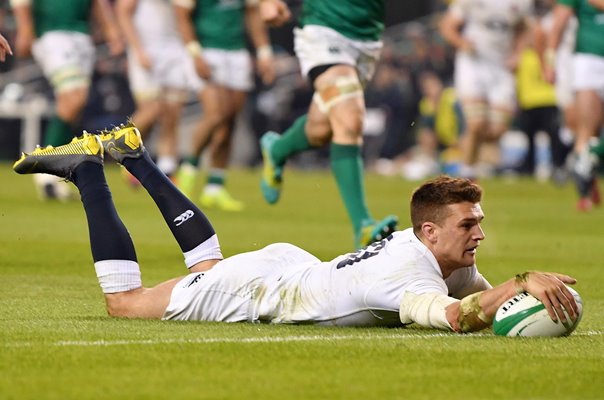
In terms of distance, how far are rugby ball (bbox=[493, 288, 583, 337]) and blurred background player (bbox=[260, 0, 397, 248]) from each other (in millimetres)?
4172

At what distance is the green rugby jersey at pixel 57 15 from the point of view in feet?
55.5

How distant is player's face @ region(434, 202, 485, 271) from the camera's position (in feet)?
21.5

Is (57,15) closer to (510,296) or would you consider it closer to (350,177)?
(350,177)

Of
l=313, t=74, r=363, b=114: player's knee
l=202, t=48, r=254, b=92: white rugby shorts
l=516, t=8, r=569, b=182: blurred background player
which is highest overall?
l=313, t=74, r=363, b=114: player's knee

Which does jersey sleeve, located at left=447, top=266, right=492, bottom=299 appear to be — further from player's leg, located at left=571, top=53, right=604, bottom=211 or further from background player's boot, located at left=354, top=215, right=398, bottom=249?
player's leg, located at left=571, top=53, right=604, bottom=211

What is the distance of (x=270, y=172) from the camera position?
13.0m

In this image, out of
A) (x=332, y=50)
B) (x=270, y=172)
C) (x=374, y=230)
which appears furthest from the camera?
(x=270, y=172)

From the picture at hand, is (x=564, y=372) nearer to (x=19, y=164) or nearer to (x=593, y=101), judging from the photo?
(x=19, y=164)

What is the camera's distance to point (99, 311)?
7445mm

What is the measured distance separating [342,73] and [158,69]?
891 centimetres

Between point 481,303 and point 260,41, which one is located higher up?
point 260,41

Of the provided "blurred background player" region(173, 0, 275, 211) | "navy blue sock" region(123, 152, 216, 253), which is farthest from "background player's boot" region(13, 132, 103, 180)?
"blurred background player" region(173, 0, 275, 211)

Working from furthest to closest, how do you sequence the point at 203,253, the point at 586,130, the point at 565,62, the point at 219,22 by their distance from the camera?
1. the point at 565,62
2. the point at 219,22
3. the point at 586,130
4. the point at 203,253

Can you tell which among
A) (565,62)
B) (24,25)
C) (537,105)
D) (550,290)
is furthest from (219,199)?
(537,105)
